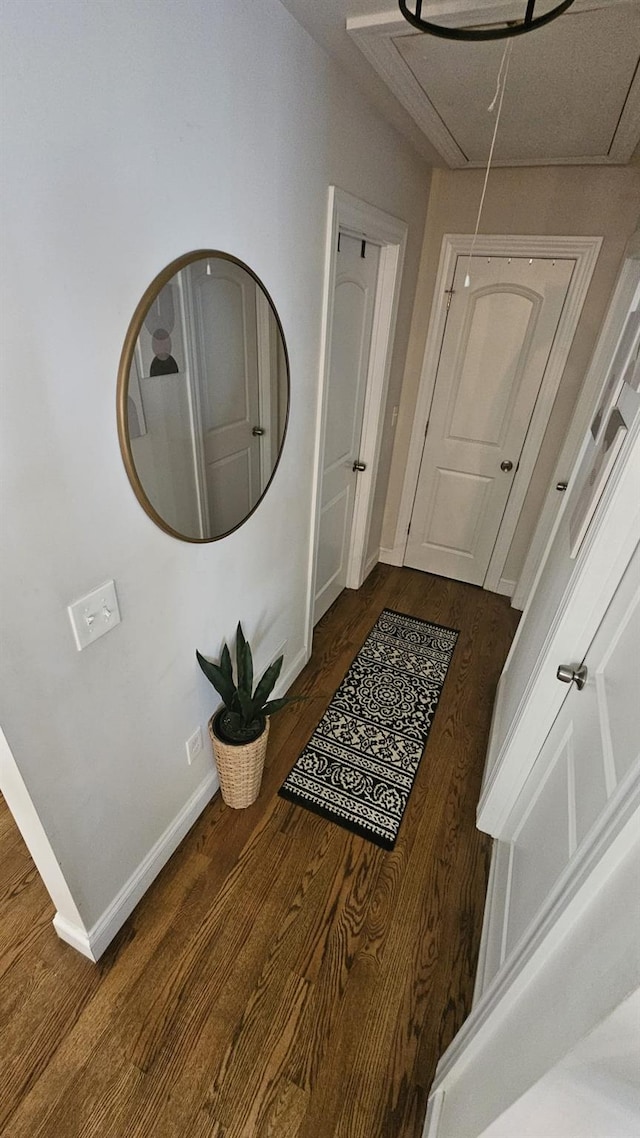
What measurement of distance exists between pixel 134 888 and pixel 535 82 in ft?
8.86

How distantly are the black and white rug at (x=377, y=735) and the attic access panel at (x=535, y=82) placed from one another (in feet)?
7.38

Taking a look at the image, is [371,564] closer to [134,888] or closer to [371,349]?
[371,349]

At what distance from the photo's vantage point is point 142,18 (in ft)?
2.78

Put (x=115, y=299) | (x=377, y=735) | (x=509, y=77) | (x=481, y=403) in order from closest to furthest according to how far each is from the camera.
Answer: (x=115, y=299) → (x=509, y=77) → (x=377, y=735) → (x=481, y=403)

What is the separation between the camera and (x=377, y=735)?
7.07 feet

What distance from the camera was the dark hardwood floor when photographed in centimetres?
116

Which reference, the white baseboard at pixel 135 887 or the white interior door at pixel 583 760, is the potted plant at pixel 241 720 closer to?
the white baseboard at pixel 135 887

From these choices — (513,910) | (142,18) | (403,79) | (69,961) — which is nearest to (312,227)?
(403,79)

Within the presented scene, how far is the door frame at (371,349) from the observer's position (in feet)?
5.74

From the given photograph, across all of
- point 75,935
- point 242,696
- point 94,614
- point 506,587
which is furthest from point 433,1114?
point 506,587

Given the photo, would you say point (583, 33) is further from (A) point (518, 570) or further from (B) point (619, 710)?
(A) point (518, 570)

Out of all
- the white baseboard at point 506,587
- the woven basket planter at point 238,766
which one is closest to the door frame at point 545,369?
the white baseboard at point 506,587

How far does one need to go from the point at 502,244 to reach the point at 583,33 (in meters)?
1.35

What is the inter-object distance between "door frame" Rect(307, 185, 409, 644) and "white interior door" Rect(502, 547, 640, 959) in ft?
3.99
